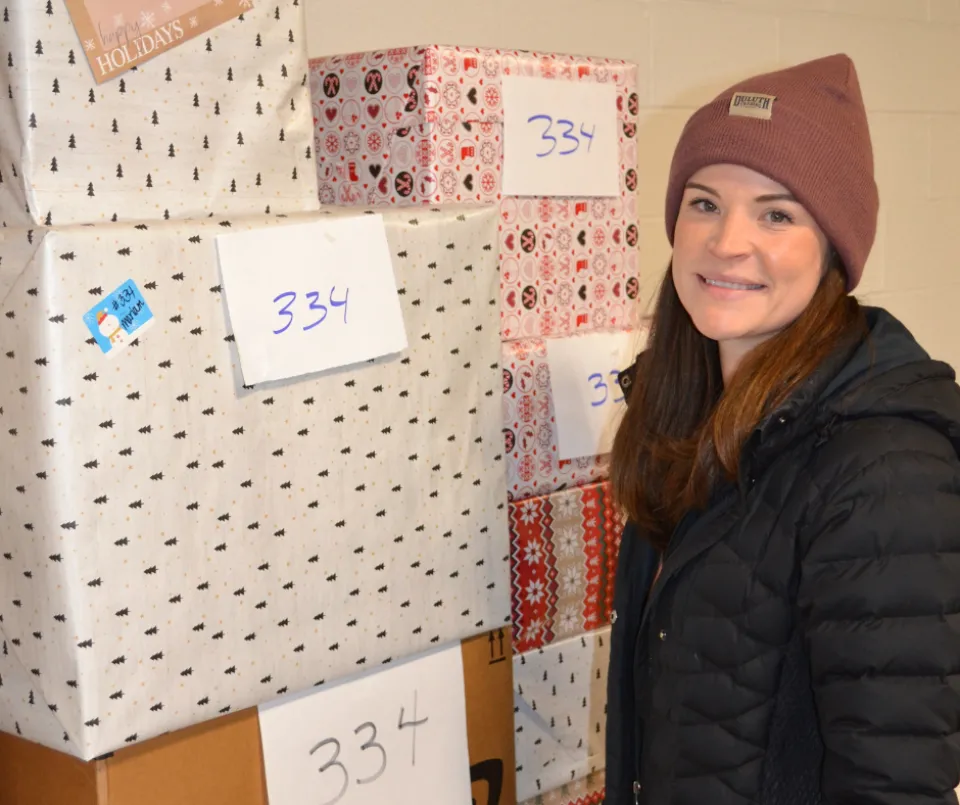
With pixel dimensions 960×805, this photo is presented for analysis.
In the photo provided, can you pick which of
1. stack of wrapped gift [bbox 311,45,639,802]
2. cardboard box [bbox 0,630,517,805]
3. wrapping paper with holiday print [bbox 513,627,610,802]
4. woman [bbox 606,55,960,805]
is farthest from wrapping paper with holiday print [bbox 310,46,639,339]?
cardboard box [bbox 0,630,517,805]

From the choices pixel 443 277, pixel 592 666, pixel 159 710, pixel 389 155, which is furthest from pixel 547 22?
pixel 159 710

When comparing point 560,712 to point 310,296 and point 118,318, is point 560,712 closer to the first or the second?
point 310,296

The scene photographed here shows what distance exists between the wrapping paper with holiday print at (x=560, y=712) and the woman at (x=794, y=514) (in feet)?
0.29

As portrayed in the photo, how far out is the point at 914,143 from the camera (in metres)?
2.59

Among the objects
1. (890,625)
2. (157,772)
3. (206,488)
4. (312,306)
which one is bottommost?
(157,772)

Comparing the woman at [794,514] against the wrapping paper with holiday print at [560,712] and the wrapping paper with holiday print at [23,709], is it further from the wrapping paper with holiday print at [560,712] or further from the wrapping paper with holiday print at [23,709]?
the wrapping paper with holiday print at [23,709]

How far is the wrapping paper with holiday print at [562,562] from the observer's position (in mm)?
1204

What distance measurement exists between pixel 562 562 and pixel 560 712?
0.54 feet

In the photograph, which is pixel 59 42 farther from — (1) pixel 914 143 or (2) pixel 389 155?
(1) pixel 914 143

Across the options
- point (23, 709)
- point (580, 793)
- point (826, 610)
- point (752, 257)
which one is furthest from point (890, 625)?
point (23, 709)

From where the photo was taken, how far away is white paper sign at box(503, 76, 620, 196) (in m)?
1.16

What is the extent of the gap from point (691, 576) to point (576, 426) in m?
0.28

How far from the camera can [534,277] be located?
1.20 m

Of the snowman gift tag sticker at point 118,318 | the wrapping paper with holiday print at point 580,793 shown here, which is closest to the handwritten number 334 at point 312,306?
the snowman gift tag sticker at point 118,318
